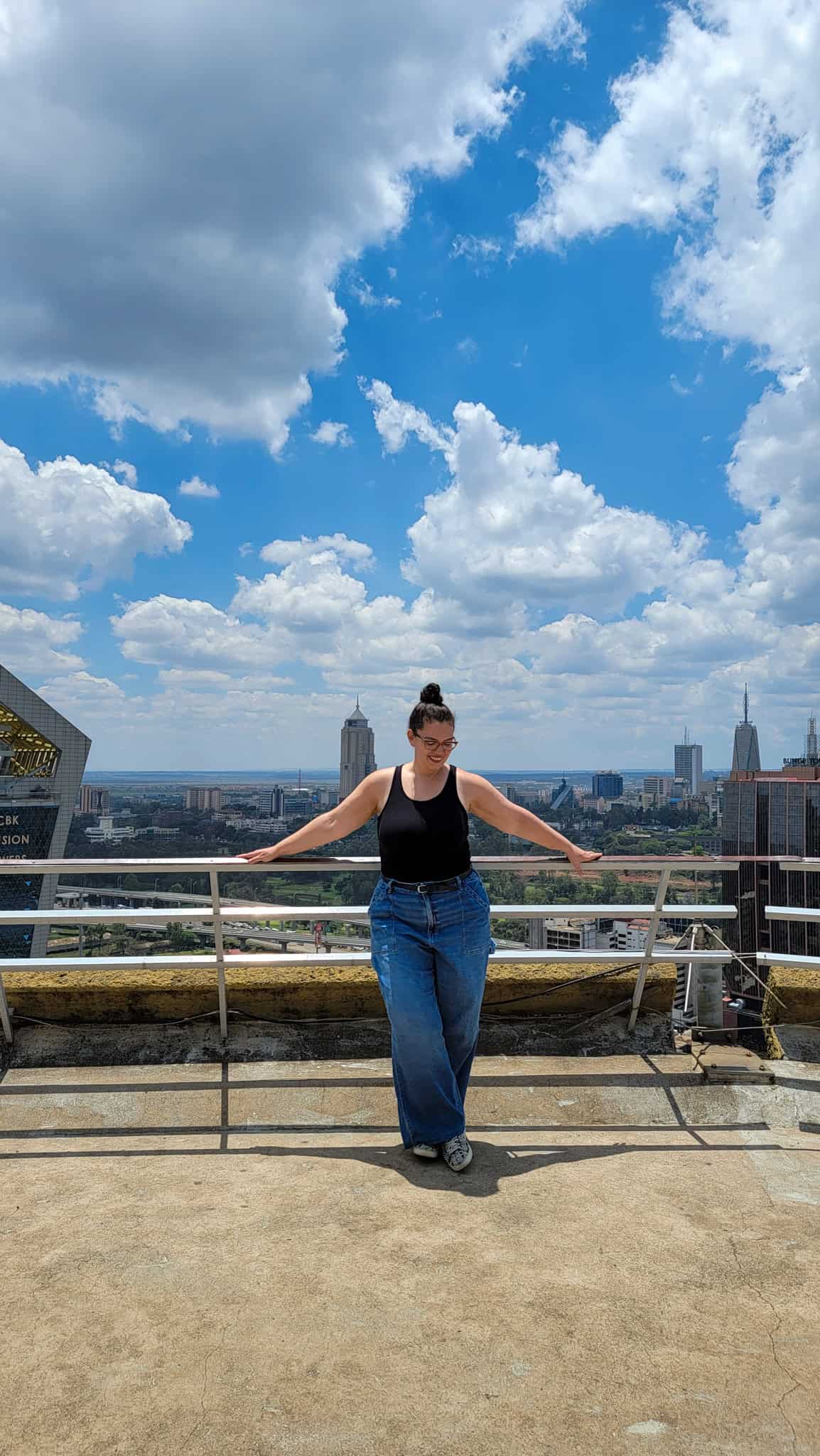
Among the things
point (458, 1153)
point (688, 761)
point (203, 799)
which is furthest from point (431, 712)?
point (688, 761)

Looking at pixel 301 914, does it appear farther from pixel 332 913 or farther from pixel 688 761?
pixel 688 761

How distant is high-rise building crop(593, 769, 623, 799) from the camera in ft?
128

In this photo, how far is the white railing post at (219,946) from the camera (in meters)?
3.90

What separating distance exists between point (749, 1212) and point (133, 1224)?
6.25 feet

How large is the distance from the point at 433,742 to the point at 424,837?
0.36 m

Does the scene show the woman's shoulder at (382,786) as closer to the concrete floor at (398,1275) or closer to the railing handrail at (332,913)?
the railing handrail at (332,913)

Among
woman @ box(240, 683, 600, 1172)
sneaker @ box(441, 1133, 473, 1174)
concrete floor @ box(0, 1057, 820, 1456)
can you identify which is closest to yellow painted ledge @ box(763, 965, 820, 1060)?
concrete floor @ box(0, 1057, 820, 1456)

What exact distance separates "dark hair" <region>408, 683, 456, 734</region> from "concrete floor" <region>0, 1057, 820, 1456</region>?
1584 millimetres

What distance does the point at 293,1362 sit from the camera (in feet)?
6.59

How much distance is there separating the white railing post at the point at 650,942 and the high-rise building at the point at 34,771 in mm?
20532

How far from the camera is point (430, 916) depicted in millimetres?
3279

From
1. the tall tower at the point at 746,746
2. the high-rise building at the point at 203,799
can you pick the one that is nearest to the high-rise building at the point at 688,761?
the tall tower at the point at 746,746

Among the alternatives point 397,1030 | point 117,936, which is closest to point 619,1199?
point 397,1030

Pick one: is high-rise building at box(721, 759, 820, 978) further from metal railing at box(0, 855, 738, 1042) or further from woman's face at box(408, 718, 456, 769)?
woman's face at box(408, 718, 456, 769)
